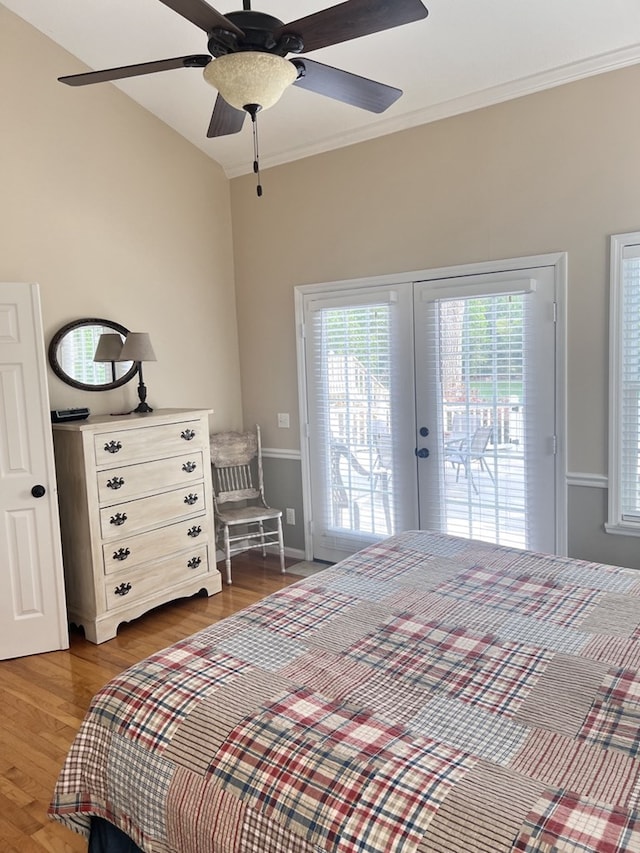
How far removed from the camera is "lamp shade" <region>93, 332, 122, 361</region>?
3936mm

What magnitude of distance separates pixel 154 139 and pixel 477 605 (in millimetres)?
3804

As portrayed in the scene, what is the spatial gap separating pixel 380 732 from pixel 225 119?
2.31m

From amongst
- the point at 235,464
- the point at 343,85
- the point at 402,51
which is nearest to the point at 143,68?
the point at 343,85

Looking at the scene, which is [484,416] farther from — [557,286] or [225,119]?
[225,119]

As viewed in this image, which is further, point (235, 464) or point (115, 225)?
point (235, 464)

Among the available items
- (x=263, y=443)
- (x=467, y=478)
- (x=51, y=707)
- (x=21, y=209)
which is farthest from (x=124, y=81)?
(x=51, y=707)

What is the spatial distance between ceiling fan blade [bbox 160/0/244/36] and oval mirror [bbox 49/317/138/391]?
7.98ft

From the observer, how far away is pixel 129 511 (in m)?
3.61

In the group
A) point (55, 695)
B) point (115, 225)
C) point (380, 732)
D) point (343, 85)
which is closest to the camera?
point (380, 732)

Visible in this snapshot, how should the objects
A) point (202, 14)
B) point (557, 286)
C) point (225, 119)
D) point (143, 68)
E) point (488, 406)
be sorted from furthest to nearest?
point (488, 406), point (557, 286), point (225, 119), point (143, 68), point (202, 14)

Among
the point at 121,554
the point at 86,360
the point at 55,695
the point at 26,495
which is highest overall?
the point at 86,360

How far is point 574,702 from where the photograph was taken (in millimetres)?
1463

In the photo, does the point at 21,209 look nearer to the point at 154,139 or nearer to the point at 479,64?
the point at 154,139

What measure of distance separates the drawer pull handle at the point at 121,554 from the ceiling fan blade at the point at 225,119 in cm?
229
